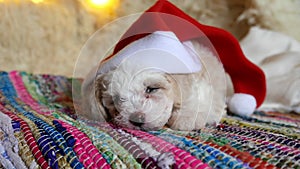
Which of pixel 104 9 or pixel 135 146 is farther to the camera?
pixel 104 9

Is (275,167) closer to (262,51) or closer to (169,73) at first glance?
(169,73)

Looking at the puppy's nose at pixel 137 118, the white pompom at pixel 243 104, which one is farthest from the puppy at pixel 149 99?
the white pompom at pixel 243 104

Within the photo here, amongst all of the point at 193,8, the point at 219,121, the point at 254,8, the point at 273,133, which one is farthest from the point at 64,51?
the point at 273,133

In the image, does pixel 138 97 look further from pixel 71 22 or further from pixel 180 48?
pixel 71 22

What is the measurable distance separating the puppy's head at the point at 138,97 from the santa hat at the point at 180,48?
0.09ft

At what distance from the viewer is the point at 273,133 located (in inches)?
29.5

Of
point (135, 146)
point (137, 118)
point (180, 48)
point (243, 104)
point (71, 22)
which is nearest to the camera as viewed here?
point (135, 146)

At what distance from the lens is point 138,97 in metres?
0.73

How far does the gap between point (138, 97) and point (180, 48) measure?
17cm

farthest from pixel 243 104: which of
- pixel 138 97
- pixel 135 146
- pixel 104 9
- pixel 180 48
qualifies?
pixel 104 9

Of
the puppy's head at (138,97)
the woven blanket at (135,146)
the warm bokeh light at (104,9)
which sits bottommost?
the woven blanket at (135,146)

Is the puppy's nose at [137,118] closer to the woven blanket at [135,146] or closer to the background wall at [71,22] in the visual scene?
the woven blanket at [135,146]

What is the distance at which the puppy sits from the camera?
0.73 meters

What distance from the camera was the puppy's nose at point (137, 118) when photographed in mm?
716
